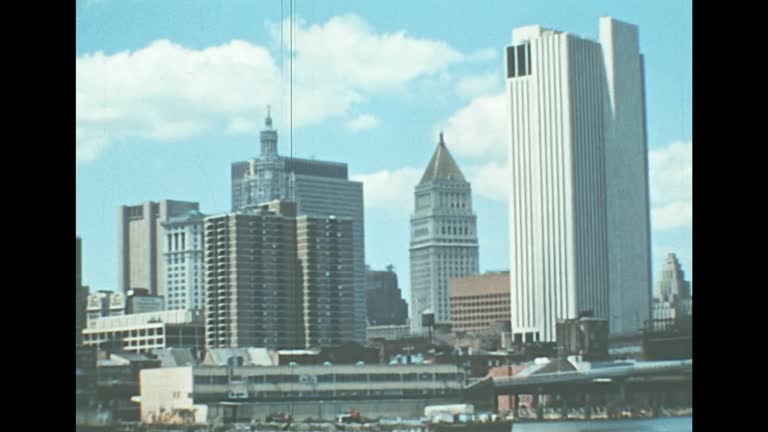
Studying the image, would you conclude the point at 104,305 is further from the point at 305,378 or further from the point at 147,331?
the point at 305,378

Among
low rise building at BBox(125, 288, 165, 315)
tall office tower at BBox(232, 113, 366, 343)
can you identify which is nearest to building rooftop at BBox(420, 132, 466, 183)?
tall office tower at BBox(232, 113, 366, 343)

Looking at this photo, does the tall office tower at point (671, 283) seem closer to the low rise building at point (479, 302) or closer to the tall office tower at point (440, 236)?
the low rise building at point (479, 302)

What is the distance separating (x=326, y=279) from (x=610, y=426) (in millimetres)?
5209

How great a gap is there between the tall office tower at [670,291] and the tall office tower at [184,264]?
7.53 m

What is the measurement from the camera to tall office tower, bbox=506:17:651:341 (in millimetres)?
19750

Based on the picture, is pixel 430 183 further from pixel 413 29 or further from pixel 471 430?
pixel 471 430

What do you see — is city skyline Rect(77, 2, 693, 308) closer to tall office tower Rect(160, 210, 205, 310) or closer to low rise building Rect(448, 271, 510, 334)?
tall office tower Rect(160, 210, 205, 310)

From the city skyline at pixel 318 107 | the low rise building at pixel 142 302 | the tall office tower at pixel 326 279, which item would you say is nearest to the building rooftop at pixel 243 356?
the tall office tower at pixel 326 279

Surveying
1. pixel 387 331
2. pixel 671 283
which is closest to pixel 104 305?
pixel 387 331

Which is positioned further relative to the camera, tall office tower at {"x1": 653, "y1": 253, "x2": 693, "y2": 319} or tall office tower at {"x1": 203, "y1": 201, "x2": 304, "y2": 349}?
tall office tower at {"x1": 653, "y1": 253, "x2": 693, "y2": 319}

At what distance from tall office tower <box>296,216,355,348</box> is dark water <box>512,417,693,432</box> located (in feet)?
10.8

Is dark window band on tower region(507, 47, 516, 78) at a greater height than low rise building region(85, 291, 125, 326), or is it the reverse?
dark window band on tower region(507, 47, 516, 78)

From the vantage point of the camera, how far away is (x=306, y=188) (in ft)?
63.0

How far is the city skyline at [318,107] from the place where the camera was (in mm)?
18406
